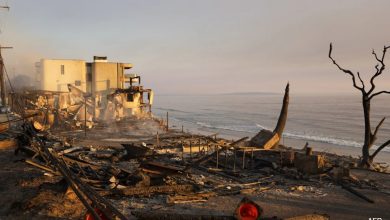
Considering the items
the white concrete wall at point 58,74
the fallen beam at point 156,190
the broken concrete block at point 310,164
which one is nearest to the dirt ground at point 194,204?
the fallen beam at point 156,190

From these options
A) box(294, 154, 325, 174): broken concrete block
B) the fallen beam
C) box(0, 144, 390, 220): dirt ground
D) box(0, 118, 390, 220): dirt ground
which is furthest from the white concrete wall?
the fallen beam

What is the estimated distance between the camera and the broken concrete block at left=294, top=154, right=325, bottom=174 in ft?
55.9

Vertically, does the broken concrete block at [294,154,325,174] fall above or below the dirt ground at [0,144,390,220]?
above

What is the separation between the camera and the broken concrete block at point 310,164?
17031mm

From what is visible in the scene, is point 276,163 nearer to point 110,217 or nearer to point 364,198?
point 364,198

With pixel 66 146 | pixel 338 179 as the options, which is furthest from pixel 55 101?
pixel 338 179

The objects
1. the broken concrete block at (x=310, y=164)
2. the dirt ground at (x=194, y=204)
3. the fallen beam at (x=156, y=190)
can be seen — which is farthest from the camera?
the broken concrete block at (x=310, y=164)

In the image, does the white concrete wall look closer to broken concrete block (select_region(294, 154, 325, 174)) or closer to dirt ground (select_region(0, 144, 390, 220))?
dirt ground (select_region(0, 144, 390, 220))

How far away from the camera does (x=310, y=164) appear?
17188 mm

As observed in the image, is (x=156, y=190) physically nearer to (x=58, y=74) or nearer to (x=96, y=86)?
(x=96, y=86)

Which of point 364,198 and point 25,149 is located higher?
point 25,149

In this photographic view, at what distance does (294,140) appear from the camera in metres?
51.6

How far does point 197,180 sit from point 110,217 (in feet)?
28.0

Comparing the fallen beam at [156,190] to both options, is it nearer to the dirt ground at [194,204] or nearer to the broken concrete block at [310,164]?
the dirt ground at [194,204]
